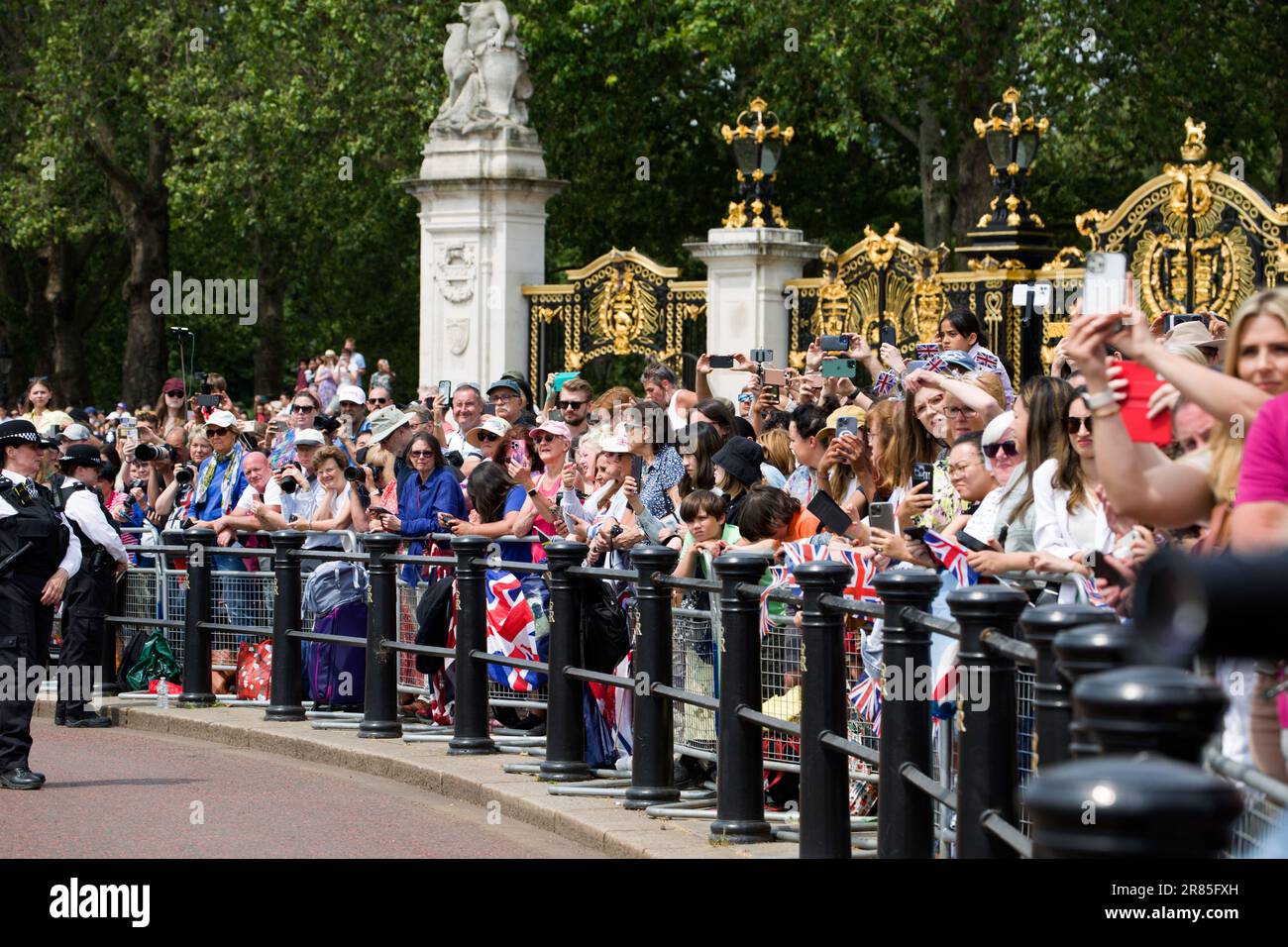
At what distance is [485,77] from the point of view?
24531mm

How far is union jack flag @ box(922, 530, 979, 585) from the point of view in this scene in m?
7.78

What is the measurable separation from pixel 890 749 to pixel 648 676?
120 inches

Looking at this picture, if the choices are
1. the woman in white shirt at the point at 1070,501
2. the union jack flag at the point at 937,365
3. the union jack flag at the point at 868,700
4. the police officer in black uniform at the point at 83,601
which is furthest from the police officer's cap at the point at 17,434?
the woman in white shirt at the point at 1070,501

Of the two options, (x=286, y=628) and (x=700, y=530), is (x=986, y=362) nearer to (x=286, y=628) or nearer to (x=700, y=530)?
(x=700, y=530)

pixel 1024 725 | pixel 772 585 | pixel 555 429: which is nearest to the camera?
pixel 1024 725

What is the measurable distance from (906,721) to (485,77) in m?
18.6

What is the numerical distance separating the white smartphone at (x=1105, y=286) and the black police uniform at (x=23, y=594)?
789 cm

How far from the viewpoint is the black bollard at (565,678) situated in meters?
10.8

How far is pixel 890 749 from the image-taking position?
6.93 m

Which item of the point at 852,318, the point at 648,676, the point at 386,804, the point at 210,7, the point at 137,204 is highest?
the point at 210,7

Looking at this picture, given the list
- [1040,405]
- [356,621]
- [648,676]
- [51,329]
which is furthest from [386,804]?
[51,329]

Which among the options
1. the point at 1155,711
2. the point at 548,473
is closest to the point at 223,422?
the point at 548,473

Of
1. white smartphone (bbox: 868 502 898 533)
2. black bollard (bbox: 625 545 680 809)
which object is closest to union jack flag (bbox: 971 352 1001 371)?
black bollard (bbox: 625 545 680 809)
